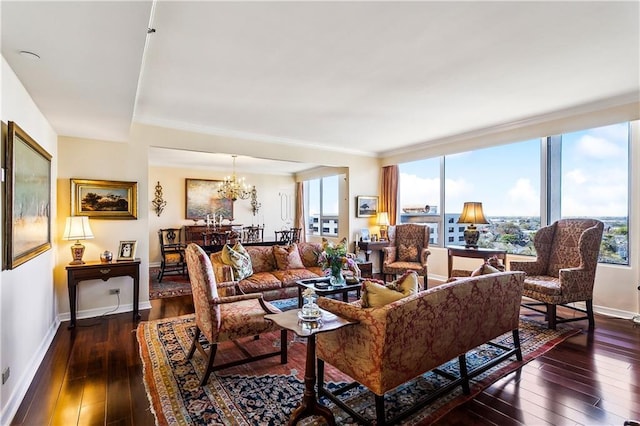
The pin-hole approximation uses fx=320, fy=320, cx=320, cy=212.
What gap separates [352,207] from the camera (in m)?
6.69

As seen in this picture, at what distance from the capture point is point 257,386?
2445 mm

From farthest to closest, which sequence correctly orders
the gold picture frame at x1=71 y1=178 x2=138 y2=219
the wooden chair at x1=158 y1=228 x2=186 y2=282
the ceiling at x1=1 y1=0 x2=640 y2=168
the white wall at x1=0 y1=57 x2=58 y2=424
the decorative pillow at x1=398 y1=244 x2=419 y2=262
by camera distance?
1. the wooden chair at x1=158 y1=228 x2=186 y2=282
2. the decorative pillow at x1=398 y1=244 x2=419 y2=262
3. the gold picture frame at x1=71 y1=178 x2=138 y2=219
4. the white wall at x1=0 y1=57 x2=58 y2=424
5. the ceiling at x1=1 y1=0 x2=640 y2=168

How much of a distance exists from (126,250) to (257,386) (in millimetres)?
2868

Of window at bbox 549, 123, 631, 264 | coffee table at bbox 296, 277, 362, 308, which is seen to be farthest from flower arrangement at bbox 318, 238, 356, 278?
window at bbox 549, 123, 631, 264

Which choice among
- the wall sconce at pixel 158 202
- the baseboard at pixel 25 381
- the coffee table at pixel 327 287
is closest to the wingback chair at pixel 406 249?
the coffee table at pixel 327 287

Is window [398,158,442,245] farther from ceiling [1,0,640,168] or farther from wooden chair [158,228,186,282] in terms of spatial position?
wooden chair [158,228,186,282]

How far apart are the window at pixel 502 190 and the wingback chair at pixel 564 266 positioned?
2.14 ft

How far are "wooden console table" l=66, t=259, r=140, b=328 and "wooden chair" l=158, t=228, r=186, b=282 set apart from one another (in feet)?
6.94

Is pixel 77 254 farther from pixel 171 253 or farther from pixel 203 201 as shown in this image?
pixel 203 201

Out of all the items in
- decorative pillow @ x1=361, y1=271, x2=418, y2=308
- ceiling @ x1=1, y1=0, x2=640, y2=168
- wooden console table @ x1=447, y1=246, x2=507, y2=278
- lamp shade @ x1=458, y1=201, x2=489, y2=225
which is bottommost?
wooden console table @ x1=447, y1=246, x2=507, y2=278

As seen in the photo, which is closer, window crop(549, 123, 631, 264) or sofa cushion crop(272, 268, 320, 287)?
window crop(549, 123, 631, 264)

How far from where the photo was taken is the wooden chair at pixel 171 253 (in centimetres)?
629

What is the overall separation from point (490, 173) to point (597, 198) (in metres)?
1.53

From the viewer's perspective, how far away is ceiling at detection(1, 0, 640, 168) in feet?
6.46
